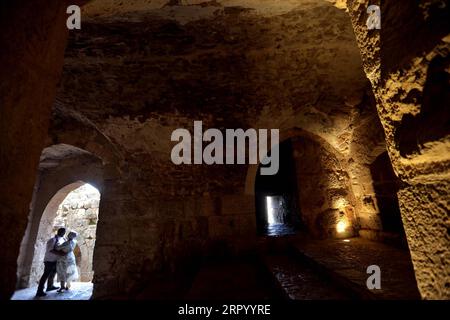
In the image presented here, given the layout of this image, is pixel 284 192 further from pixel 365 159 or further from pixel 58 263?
pixel 58 263

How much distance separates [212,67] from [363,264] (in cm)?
298

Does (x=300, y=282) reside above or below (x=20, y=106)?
below

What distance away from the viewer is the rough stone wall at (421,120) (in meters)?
0.81

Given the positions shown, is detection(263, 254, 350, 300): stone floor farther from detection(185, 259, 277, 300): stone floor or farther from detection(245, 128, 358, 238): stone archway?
detection(245, 128, 358, 238): stone archway

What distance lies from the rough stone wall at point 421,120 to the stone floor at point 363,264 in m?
1.06

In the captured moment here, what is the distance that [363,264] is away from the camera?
253 cm

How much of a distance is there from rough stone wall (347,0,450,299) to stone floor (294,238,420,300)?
3.46 ft

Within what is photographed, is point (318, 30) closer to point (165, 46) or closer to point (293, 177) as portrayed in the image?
point (165, 46)

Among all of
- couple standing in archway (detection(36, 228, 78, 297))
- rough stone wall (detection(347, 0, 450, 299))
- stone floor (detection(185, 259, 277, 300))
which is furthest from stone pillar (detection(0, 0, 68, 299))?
couple standing in archway (detection(36, 228, 78, 297))

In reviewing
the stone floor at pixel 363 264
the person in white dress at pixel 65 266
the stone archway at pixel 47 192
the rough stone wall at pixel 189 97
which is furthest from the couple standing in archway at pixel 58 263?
the stone floor at pixel 363 264

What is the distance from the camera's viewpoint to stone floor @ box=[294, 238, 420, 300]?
1.82 metres

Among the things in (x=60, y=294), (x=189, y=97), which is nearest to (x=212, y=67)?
(x=189, y=97)

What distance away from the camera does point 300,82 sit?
3443 millimetres

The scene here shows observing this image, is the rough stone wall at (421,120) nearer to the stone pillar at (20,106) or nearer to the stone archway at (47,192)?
the stone pillar at (20,106)
